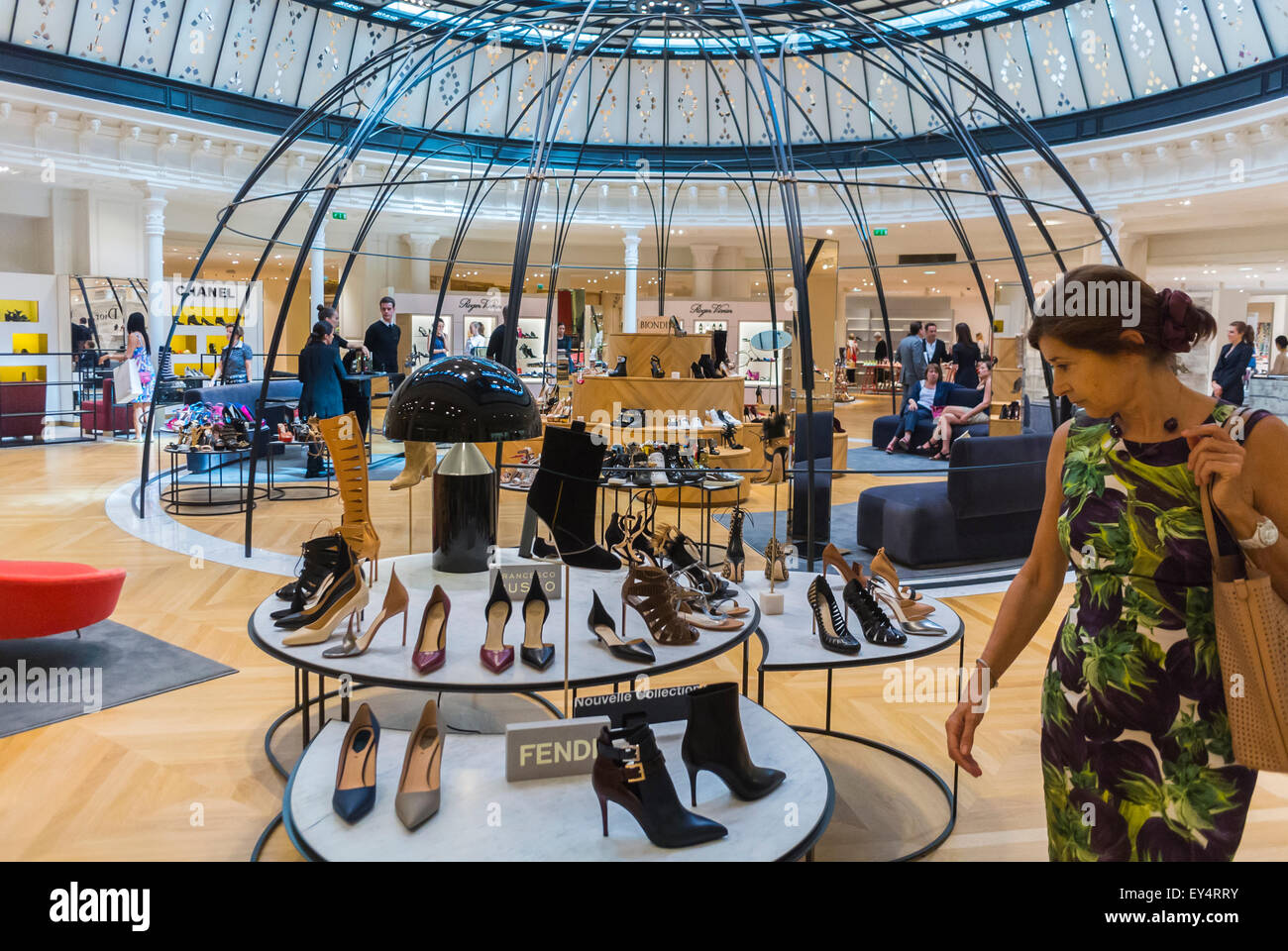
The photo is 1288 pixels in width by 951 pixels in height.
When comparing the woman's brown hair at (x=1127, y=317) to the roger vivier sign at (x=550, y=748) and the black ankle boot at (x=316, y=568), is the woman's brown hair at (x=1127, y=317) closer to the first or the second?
the roger vivier sign at (x=550, y=748)

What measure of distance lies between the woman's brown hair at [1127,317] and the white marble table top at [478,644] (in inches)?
46.1

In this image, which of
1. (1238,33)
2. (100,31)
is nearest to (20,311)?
(100,31)

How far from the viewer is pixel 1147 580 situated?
1.59 meters

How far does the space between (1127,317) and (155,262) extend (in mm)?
15539

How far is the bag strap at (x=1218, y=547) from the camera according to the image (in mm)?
1465

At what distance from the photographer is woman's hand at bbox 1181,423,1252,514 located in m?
1.42

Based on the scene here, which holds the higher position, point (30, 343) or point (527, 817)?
point (30, 343)

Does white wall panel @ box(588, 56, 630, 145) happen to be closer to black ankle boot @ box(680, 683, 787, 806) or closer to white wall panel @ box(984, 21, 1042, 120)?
white wall panel @ box(984, 21, 1042, 120)

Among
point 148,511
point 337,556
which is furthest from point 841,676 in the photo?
point 148,511

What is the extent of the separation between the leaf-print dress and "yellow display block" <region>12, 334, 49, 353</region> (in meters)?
15.1

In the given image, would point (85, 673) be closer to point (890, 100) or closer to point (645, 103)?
point (645, 103)

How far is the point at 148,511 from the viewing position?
750cm

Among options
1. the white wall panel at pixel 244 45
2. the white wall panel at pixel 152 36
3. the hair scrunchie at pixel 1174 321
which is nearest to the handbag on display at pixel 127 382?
the white wall panel at pixel 152 36

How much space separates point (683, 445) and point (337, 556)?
5.01 meters
